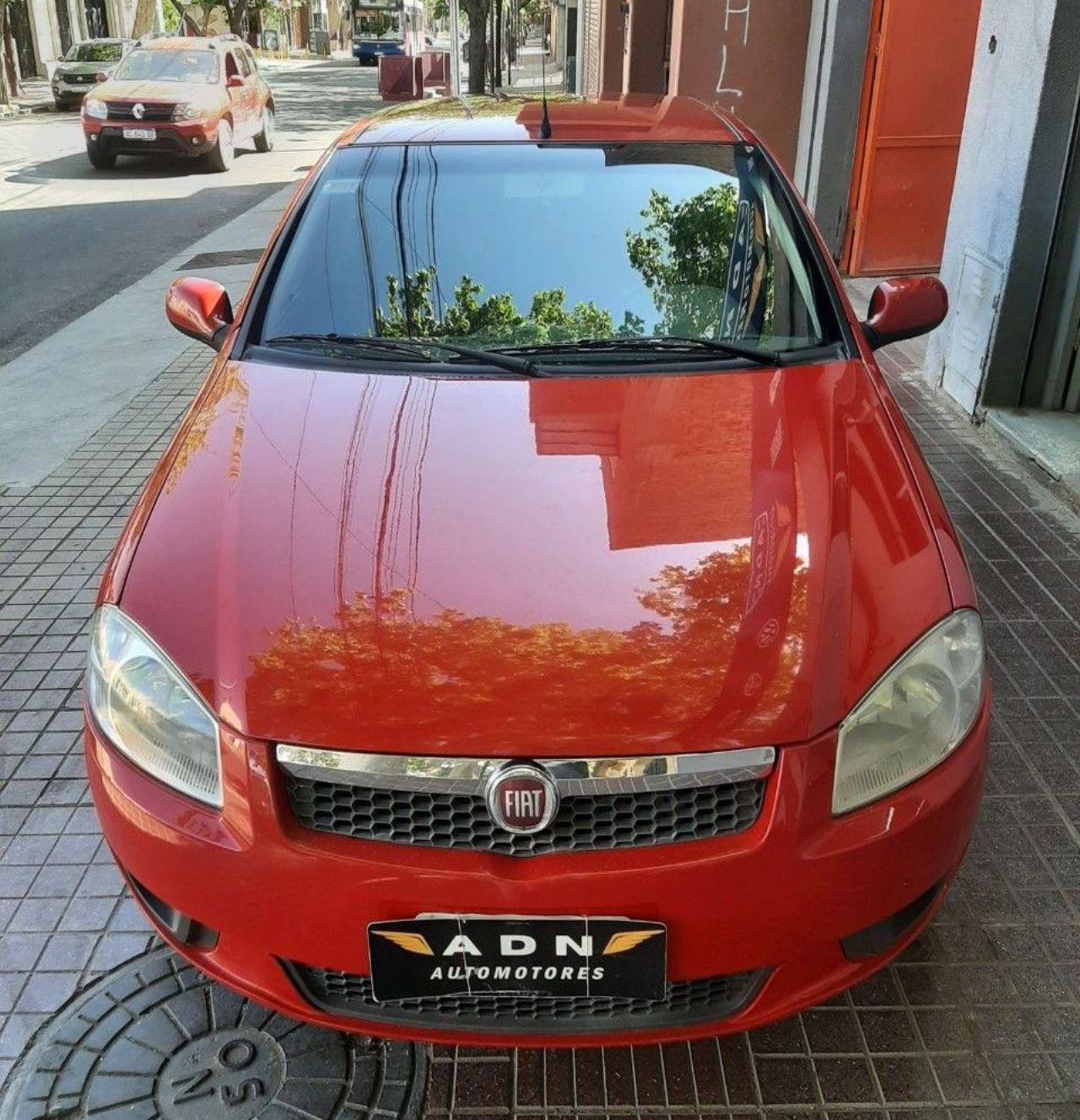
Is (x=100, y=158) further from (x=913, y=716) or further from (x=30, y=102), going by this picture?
(x=913, y=716)

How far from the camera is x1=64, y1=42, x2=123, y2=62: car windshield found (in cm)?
2462

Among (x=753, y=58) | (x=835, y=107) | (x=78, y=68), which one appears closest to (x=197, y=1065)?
(x=835, y=107)

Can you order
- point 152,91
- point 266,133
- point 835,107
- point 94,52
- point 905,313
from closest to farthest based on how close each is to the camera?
point 905,313 < point 835,107 < point 152,91 < point 266,133 < point 94,52

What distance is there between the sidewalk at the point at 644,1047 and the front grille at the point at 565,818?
0.67 metres

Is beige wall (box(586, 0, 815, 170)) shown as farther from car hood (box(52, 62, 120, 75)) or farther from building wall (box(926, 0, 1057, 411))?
car hood (box(52, 62, 120, 75))

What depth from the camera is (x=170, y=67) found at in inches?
643

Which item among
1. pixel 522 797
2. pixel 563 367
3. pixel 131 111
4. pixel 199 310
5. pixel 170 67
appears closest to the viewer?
pixel 522 797

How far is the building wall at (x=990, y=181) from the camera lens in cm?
527

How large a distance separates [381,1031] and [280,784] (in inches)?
19.3

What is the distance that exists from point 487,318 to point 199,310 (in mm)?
940

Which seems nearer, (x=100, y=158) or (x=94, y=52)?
(x=100, y=158)

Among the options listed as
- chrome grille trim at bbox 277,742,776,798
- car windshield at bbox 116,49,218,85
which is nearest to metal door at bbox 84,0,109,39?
car windshield at bbox 116,49,218,85

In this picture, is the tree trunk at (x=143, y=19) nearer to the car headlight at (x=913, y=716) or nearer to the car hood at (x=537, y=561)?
the car hood at (x=537, y=561)

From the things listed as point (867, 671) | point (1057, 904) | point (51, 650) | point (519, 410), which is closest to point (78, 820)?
point (51, 650)
